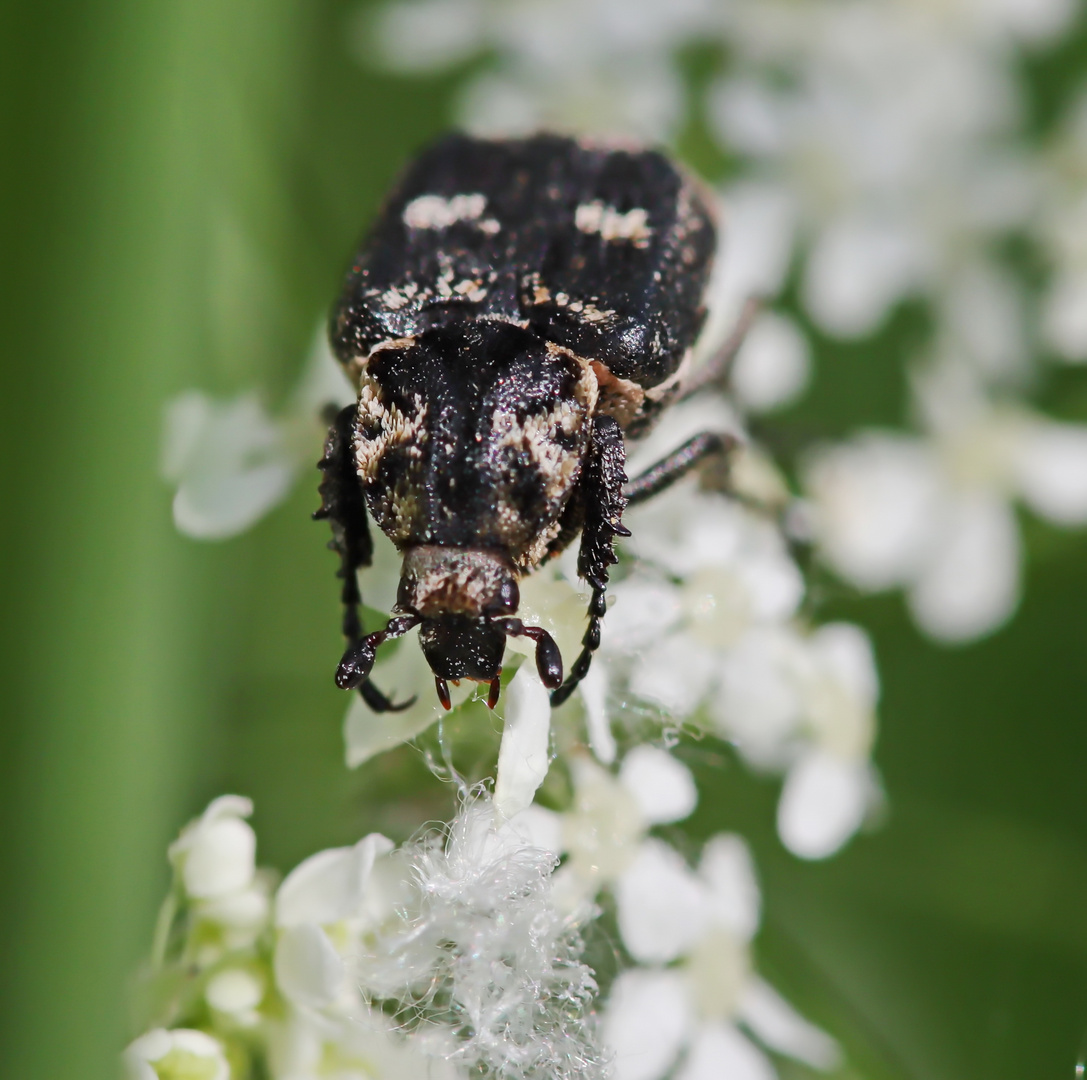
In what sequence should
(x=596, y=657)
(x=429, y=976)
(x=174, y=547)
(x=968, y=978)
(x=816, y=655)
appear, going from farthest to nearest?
1. (x=968, y=978)
2. (x=816, y=655)
3. (x=174, y=547)
4. (x=596, y=657)
5. (x=429, y=976)

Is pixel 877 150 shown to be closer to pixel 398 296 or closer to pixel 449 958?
pixel 398 296

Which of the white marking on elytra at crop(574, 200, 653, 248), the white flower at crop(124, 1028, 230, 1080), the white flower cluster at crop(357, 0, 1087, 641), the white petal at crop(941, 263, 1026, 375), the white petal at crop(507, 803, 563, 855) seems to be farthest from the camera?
the white petal at crop(941, 263, 1026, 375)

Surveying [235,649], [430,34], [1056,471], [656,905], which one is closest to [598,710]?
[656,905]

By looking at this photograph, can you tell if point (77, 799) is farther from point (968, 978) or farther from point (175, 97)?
point (968, 978)

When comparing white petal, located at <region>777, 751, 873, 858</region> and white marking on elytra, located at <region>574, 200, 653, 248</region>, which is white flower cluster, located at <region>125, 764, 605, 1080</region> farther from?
white marking on elytra, located at <region>574, 200, 653, 248</region>

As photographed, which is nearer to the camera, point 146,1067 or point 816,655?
point 146,1067

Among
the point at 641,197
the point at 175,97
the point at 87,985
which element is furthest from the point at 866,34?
the point at 87,985

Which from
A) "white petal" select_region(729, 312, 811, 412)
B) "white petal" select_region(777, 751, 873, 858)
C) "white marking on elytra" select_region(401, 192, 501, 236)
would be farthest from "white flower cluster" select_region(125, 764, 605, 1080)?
"white petal" select_region(729, 312, 811, 412)
